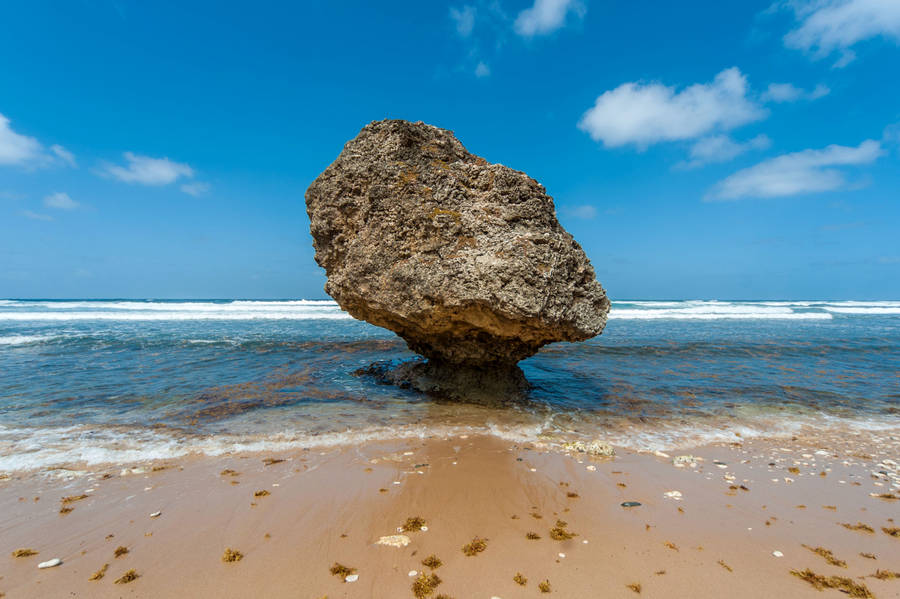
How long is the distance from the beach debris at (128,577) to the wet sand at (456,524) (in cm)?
3

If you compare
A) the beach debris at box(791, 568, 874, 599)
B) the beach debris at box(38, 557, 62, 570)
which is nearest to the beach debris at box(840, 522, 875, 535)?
the beach debris at box(791, 568, 874, 599)

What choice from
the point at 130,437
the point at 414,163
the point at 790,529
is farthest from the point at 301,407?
the point at 790,529

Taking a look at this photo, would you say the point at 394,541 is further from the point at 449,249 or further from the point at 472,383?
the point at 472,383

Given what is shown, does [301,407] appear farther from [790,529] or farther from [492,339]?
[790,529]

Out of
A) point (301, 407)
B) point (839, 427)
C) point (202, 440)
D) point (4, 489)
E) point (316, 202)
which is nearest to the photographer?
point (4, 489)

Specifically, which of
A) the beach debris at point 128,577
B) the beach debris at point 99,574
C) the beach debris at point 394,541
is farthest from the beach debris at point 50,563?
the beach debris at point 394,541

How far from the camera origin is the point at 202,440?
19.1 ft

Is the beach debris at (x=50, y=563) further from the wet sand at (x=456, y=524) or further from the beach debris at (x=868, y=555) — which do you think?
the beach debris at (x=868, y=555)

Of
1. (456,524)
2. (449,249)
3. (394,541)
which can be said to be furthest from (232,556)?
(449,249)

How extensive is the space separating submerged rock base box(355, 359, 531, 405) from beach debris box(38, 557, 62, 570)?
5.97 m

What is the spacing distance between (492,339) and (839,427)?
19.8 ft

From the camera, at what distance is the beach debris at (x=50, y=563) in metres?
3.08

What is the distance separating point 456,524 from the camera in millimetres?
3678

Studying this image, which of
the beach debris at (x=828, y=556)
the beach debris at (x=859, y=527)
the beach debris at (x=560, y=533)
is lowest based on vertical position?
the beach debris at (x=859, y=527)
